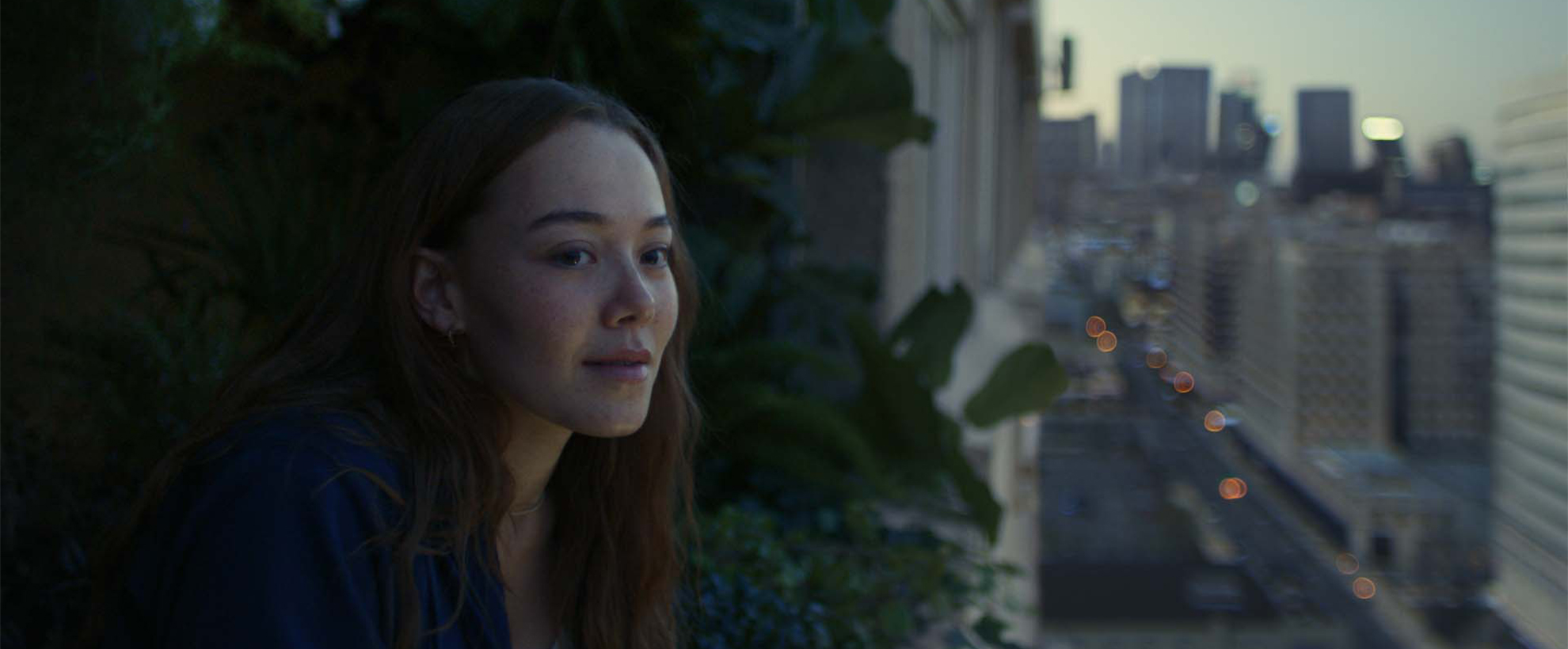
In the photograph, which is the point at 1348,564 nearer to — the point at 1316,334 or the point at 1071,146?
the point at 1316,334

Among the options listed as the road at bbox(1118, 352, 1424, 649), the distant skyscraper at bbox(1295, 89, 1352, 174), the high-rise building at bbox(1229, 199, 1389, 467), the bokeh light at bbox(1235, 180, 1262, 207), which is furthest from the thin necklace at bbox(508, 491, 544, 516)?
the high-rise building at bbox(1229, 199, 1389, 467)

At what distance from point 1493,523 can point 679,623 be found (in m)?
13.9

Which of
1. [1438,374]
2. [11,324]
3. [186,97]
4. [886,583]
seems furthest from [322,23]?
[1438,374]

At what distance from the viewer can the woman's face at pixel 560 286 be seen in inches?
50.3

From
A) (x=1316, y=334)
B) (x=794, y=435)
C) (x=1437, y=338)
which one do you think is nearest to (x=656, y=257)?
(x=794, y=435)

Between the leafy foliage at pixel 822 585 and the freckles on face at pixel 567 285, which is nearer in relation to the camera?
the freckles on face at pixel 567 285

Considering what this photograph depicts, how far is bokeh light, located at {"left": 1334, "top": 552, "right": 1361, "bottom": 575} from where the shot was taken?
17.7m

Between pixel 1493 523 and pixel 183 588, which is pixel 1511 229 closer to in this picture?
pixel 1493 523

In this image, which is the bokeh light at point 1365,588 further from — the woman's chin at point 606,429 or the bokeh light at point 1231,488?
the woman's chin at point 606,429

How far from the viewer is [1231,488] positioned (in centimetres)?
1800

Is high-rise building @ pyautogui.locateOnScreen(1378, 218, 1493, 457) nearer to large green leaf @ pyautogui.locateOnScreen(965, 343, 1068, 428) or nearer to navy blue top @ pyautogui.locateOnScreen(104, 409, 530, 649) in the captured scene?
large green leaf @ pyautogui.locateOnScreen(965, 343, 1068, 428)

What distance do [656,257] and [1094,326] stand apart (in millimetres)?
18575

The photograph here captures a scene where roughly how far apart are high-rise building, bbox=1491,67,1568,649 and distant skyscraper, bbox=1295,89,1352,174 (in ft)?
3.90

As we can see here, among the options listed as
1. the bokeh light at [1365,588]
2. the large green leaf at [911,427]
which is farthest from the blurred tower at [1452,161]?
the bokeh light at [1365,588]
